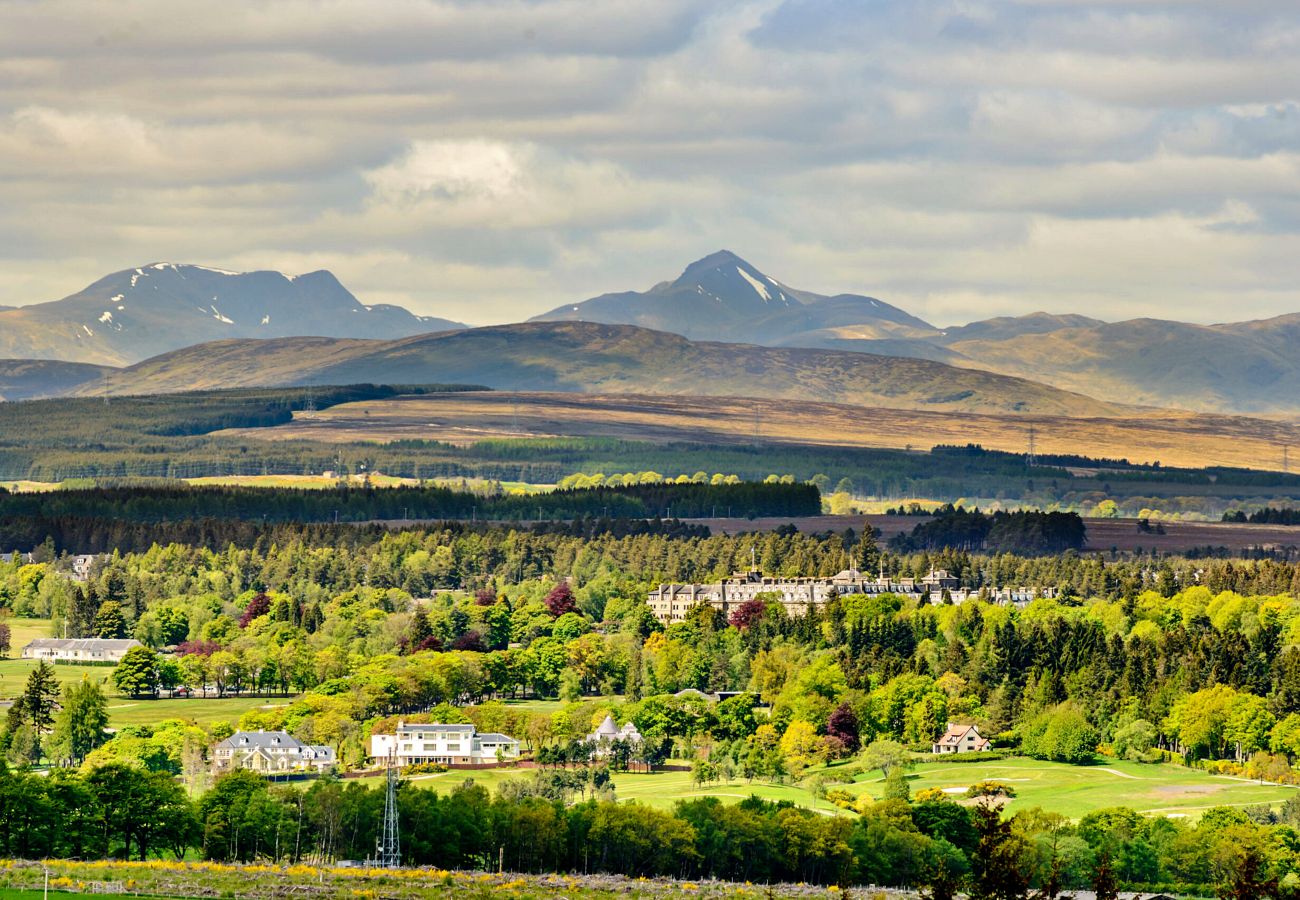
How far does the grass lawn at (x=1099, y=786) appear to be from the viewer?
435 ft

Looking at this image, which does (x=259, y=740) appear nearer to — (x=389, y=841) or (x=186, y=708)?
(x=186, y=708)

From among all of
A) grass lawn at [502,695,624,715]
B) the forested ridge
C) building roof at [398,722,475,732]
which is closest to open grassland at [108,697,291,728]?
the forested ridge

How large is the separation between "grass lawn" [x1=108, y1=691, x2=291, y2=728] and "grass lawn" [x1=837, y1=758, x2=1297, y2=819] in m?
45.1

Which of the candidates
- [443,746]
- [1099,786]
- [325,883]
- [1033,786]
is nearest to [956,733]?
[1033,786]

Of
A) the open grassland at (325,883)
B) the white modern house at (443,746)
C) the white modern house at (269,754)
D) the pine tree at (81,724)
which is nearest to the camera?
the open grassland at (325,883)

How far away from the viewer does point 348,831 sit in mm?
119688

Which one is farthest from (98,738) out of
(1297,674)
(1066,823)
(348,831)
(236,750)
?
(1297,674)

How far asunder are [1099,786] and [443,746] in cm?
3974

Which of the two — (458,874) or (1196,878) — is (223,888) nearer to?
(458,874)

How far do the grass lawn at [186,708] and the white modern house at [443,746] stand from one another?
42.5 feet

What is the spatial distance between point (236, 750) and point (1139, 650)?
6383 centimetres

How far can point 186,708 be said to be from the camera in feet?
566

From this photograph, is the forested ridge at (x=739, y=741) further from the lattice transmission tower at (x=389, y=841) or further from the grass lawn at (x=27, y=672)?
the grass lawn at (x=27, y=672)

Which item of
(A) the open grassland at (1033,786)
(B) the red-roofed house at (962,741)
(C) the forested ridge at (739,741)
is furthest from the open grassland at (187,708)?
(B) the red-roofed house at (962,741)
